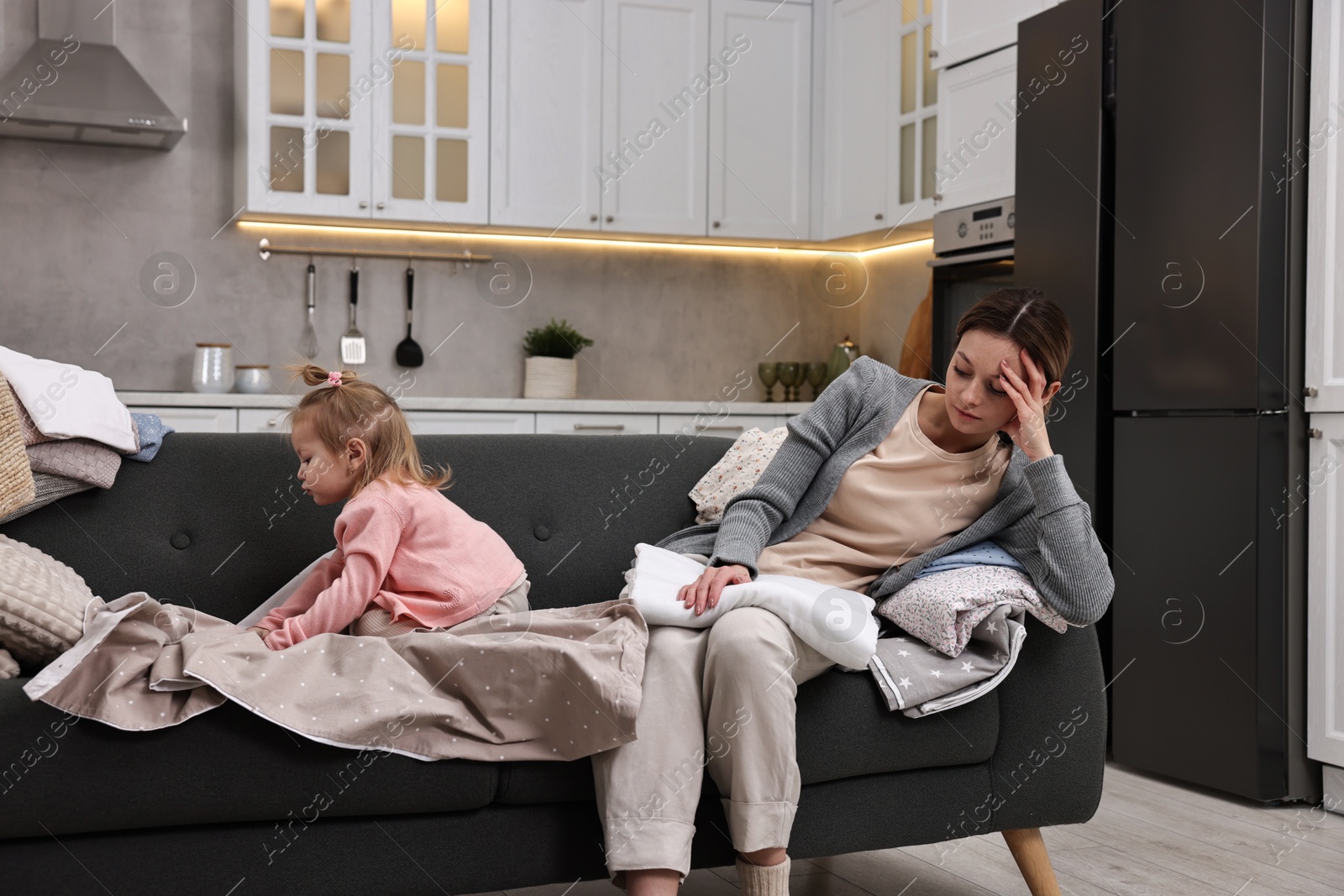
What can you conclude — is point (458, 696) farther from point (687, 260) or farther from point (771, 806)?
point (687, 260)

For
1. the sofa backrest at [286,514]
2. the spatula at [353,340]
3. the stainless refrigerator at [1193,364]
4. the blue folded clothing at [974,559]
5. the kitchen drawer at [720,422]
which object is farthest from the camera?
the spatula at [353,340]

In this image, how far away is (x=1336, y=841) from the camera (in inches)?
87.7

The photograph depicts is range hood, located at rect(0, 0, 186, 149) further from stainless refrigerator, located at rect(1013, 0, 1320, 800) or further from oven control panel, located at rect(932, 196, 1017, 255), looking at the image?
stainless refrigerator, located at rect(1013, 0, 1320, 800)

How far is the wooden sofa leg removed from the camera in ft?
5.85

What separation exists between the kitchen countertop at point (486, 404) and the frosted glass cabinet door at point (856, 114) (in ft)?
2.50

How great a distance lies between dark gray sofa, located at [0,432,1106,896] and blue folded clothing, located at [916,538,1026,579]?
121 mm

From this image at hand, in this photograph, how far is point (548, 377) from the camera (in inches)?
170

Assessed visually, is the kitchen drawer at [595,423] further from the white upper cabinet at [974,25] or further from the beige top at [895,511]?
the beige top at [895,511]

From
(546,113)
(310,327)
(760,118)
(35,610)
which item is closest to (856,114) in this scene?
(760,118)

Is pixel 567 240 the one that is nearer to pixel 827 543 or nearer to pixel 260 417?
pixel 260 417

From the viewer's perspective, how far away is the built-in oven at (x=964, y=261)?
3413 mm

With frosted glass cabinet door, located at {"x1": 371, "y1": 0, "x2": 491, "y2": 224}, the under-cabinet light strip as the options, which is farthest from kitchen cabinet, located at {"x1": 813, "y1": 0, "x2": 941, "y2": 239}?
frosted glass cabinet door, located at {"x1": 371, "y1": 0, "x2": 491, "y2": 224}

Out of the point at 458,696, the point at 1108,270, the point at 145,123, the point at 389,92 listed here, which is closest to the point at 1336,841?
the point at 1108,270

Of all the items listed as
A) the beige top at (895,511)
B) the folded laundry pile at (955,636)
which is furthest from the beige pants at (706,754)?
the beige top at (895,511)
